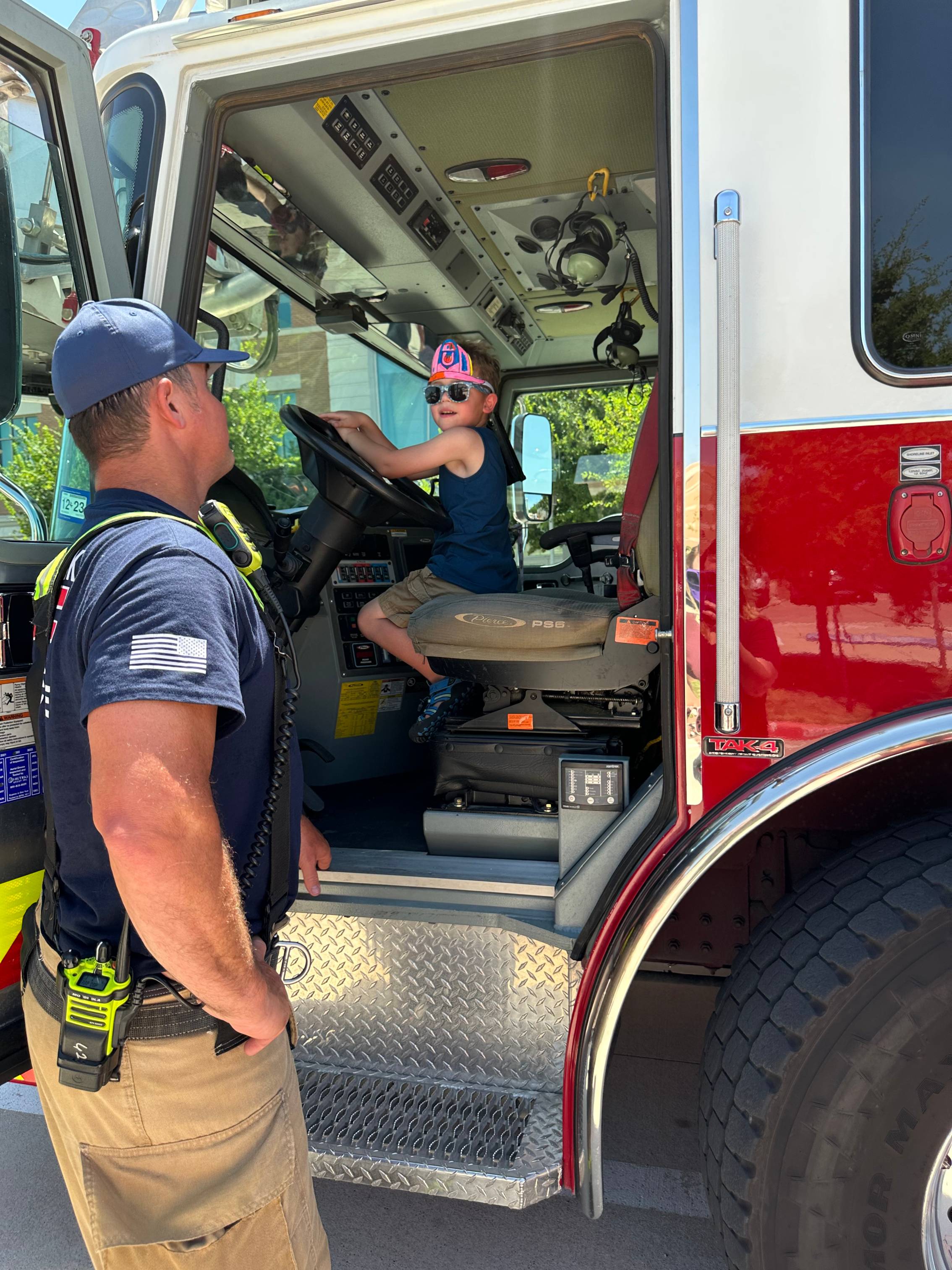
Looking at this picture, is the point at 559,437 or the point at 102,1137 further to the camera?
the point at 559,437

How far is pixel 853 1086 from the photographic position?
4.73 ft

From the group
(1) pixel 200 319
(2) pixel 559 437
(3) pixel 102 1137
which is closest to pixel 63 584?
(3) pixel 102 1137

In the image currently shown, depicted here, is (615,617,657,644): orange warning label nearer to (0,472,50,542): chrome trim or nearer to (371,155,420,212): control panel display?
(0,472,50,542): chrome trim

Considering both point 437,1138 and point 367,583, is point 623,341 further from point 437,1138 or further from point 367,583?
point 437,1138

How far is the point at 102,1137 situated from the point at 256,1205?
0.23m

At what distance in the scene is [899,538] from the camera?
1437 millimetres

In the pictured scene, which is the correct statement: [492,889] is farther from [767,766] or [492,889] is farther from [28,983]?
[28,983]

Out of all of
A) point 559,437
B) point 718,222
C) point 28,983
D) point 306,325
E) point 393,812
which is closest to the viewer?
point 28,983

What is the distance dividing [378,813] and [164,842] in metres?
1.60

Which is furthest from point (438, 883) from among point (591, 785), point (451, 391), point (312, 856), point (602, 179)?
point (602, 179)

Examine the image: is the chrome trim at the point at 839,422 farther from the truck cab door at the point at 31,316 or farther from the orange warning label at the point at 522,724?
the truck cab door at the point at 31,316

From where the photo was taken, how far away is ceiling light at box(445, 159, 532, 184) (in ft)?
8.66

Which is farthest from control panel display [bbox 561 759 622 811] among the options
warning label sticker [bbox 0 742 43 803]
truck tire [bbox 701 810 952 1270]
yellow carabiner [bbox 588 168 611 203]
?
yellow carabiner [bbox 588 168 611 203]

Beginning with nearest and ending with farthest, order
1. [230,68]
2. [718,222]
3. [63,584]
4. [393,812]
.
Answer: [63,584] → [718,222] → [230,68] → [393,812]
